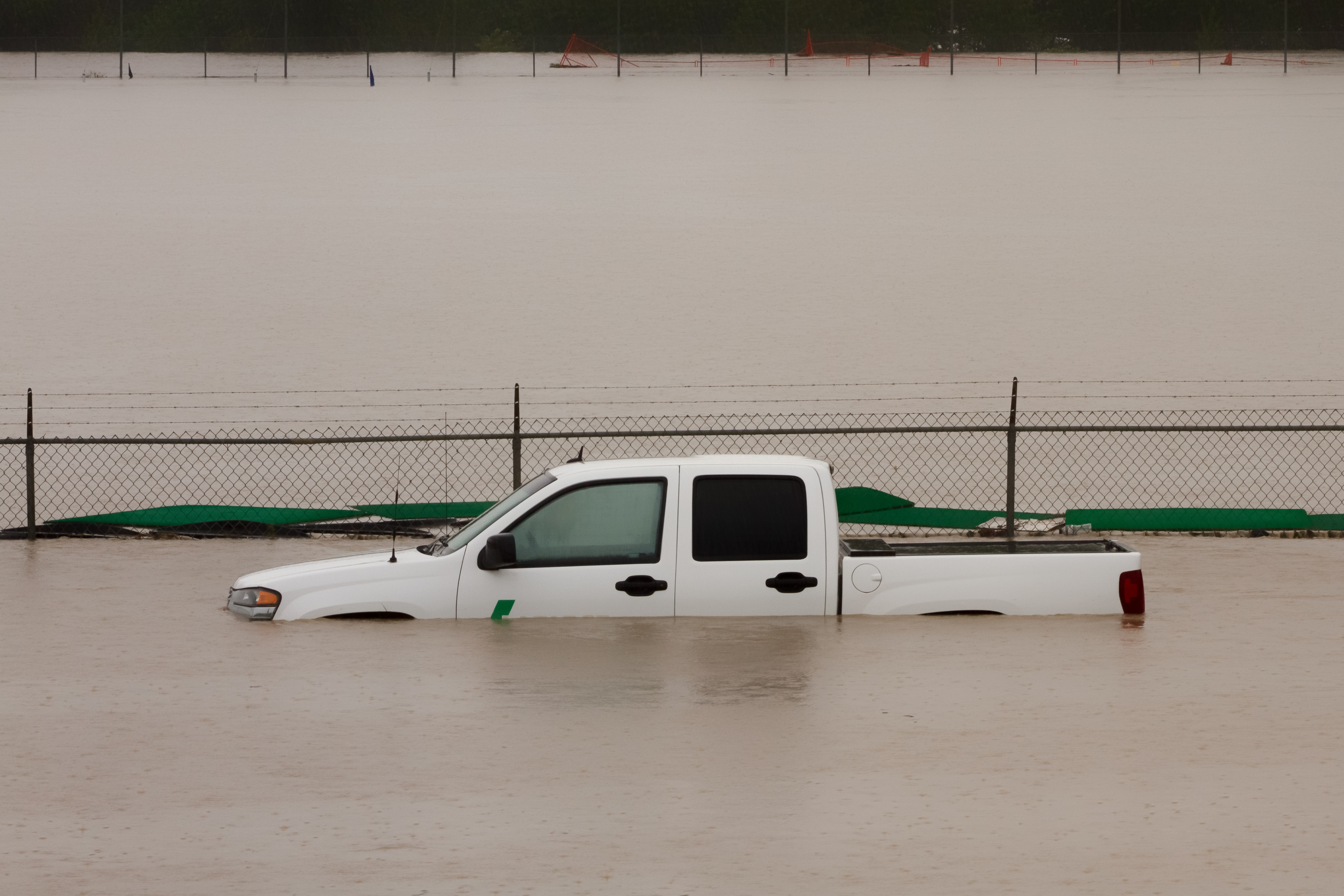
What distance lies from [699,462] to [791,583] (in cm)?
94

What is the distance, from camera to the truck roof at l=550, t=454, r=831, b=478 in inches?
411

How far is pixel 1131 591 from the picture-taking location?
35.0 ft

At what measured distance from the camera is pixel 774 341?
43.9m

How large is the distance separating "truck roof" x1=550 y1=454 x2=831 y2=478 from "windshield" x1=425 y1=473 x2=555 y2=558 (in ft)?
0.44

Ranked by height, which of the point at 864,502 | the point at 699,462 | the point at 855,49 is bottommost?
the point at 864,502

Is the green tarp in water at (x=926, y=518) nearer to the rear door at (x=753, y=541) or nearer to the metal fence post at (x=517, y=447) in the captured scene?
the metal fence post at (x=517, y=447)

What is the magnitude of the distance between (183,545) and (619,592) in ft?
20.9

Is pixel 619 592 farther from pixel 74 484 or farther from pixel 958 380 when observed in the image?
pixel 958 380

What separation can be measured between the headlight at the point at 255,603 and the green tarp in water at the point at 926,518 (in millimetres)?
6589

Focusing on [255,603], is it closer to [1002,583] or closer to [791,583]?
[791,583]

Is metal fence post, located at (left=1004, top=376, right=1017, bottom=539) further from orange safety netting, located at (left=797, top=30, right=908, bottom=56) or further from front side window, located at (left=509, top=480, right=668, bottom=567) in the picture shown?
orange safety netting, located at (left=797, top=30, right=908, bottom=56)

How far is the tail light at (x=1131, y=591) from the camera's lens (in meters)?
10.6

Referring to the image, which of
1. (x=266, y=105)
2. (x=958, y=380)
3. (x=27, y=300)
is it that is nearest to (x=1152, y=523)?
(x=958, y=380)

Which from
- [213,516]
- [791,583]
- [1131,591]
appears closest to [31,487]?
[213,516]
